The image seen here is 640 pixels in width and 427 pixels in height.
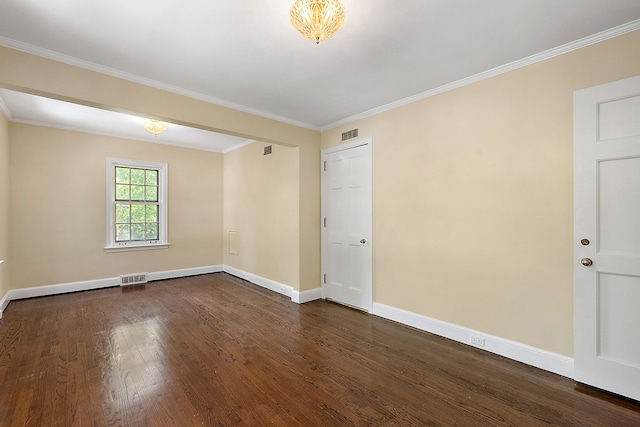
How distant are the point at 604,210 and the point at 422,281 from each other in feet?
5.54

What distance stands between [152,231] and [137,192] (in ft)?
2.67

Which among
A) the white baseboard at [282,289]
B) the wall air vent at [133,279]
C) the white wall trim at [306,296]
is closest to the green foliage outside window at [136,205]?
the wall air vent at [133,279]

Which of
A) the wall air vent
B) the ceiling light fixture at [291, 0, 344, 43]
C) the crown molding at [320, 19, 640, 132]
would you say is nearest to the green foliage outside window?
the wall air vent

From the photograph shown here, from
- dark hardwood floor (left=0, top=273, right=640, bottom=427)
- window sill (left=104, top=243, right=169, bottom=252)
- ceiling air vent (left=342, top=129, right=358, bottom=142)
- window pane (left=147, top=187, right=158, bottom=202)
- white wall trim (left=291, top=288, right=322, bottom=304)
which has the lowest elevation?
Answer: dark hardwood floor (left=0, top=273, right=640, bottom=427)

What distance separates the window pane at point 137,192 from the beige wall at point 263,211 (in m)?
1.64

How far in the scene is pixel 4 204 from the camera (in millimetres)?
4012

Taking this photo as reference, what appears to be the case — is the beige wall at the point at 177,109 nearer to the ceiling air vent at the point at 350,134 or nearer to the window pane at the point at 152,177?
the ceiling air vent at the point at 350,134

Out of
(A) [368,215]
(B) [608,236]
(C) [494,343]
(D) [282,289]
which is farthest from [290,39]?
(D) [282,289]

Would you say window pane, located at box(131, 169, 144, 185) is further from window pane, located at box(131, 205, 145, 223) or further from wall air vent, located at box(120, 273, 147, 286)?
wall air vent, located at box(120, 273, 147, 286)

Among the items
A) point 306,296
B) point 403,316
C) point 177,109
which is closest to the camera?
point 177,109

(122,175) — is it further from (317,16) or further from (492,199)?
(492,199)

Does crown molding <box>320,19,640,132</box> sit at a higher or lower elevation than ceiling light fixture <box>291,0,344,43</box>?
higher

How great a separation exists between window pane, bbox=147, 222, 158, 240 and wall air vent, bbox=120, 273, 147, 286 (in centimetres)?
73

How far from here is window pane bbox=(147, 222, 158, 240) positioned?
563 cm
